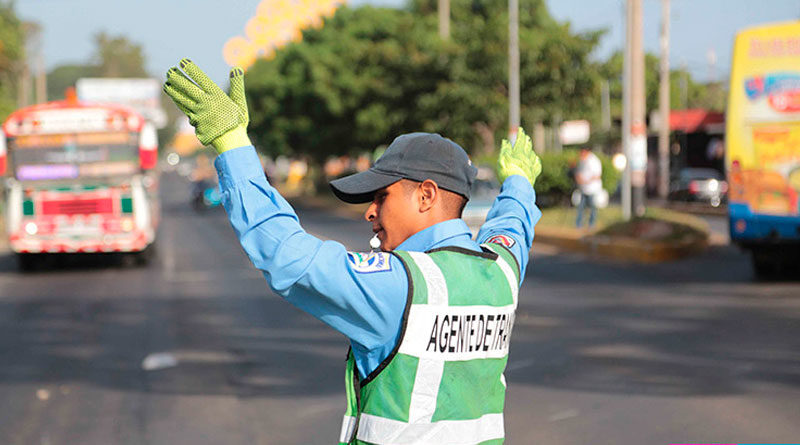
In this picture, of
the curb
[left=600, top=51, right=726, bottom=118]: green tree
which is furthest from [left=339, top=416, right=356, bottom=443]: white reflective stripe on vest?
[left=600, top=51, right=726, bottom=118]: green tree

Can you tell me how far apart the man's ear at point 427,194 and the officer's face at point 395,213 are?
17 millimetres

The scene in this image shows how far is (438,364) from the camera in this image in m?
2.53

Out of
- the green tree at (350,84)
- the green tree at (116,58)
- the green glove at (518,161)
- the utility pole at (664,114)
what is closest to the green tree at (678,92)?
the green tree at (350,84)

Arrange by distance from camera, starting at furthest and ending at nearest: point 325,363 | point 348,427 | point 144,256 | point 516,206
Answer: point 144,256 < point 325,363 < point 516,206 < point 348,427

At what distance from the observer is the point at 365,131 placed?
148ft

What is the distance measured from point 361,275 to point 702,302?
10794 mm

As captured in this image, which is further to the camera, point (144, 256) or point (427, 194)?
point (144, 256)

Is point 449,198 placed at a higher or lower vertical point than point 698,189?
higher

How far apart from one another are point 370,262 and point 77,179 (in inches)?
676

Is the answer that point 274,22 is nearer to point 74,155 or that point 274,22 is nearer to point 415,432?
point 74,155

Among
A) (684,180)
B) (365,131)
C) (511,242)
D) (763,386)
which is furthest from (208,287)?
(365,131)

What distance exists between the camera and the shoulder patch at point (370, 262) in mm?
2400

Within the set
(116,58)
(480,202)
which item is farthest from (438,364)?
(116,58)

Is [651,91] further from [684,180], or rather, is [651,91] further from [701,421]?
[701,421]
